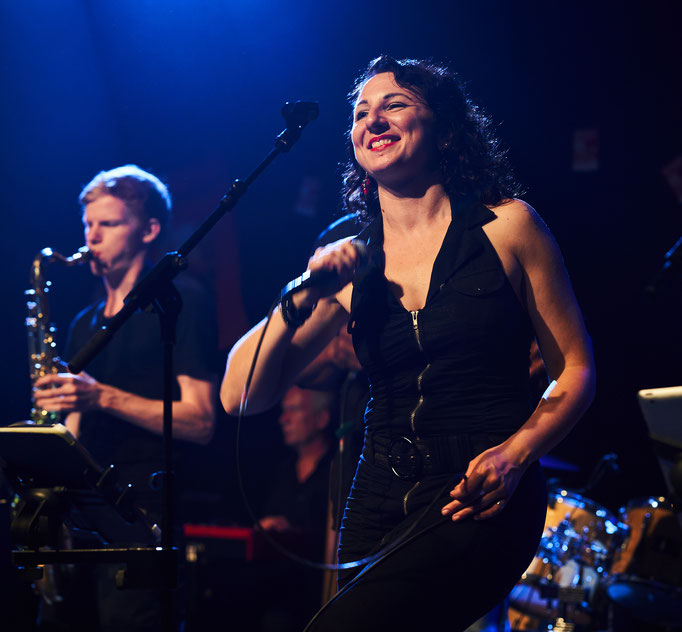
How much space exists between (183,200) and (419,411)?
323 centimetres

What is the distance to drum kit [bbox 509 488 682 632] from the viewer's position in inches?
139

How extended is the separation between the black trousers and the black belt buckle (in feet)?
0.08

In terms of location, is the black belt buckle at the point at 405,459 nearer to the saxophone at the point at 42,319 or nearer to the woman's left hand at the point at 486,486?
the woman's left hand at the point at 486,486

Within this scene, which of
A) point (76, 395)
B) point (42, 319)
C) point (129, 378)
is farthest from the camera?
point (42, 319)

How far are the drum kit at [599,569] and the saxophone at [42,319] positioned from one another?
272 centimetres

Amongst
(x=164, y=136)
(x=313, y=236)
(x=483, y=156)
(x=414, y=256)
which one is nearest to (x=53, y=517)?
(x=414, y=256)

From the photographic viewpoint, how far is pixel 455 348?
1595 mm

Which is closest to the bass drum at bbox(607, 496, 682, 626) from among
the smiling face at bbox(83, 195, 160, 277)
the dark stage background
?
the dark stage background

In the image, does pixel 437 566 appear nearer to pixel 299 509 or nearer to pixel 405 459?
pixel 405 459

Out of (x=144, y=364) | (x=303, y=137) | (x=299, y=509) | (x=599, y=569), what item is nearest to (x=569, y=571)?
(x=599, y=569)

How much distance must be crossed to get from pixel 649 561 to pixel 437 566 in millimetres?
2729

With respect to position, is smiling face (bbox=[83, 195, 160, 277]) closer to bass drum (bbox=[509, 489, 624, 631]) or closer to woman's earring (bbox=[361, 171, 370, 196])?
woman's earring (bbox=[361, 171, 370, 196])

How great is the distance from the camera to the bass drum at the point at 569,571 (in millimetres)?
3568

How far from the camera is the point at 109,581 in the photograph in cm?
266
